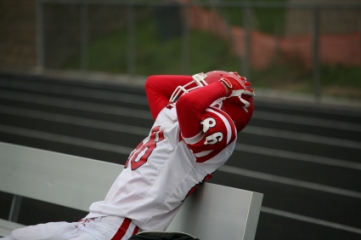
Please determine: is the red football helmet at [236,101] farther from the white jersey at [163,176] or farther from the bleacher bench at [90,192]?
the bleacher bench at [90,192]

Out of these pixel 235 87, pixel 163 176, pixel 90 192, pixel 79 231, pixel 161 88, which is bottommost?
Result: pixel 90 192

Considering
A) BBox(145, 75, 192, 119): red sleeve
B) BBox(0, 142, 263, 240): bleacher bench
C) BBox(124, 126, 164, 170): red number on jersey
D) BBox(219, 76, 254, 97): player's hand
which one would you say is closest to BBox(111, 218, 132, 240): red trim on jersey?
BBox(124, 126, 164, 170): red number on jersey

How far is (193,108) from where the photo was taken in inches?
106

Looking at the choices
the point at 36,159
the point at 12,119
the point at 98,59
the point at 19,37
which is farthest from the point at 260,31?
the point at 36,159

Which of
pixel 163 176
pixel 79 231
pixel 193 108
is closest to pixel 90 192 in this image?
pixel 79 231

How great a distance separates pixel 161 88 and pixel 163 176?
2.16 ft

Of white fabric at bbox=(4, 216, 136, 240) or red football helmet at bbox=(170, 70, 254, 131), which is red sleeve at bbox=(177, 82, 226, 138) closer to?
red football helmet at bbox=(170, 70, 254, 131)

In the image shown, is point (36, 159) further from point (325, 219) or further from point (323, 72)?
point (323, 72)

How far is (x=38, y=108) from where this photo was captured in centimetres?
1160

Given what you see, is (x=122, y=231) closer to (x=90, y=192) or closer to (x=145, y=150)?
(x=145, y=150)

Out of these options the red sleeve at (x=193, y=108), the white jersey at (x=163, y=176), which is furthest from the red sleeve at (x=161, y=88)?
the red sleeve at (x=193, y=108)

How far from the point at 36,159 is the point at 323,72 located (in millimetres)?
9404

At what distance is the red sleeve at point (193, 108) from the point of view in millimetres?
2688

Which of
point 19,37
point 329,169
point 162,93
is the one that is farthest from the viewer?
point 19,37
